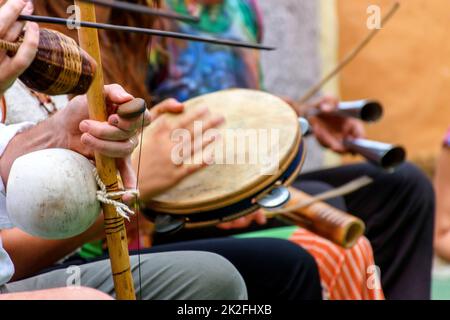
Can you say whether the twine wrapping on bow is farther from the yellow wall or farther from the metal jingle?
the yellow wall

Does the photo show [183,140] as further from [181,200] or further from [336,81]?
[336,81]

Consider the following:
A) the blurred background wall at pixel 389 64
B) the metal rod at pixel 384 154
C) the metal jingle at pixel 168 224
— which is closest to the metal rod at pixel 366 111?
the metal rod at pixel 384 154

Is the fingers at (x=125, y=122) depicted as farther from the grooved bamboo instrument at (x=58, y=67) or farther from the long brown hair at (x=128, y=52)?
the long brown hair at (x=128, y=52)

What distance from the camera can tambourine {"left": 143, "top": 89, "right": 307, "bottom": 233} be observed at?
1.31 metres

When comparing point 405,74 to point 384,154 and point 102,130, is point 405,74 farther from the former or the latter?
point 102,130

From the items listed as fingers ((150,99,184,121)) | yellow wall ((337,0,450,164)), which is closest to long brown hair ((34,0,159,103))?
fingers ((150,99,184,121))

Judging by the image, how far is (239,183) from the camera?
132 centimetres

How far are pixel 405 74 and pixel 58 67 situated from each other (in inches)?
108

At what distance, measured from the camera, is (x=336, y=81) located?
344 cm

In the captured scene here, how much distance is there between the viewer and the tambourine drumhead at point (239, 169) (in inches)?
51.6

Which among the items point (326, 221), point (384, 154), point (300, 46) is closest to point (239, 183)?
point (326, 221)
